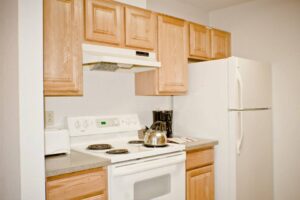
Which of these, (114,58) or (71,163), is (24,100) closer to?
(71,163)

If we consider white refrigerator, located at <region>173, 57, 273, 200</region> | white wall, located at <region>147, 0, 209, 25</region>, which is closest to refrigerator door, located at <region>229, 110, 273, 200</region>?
white refrigerator, located at <region>173, 57, 273, 200</region>

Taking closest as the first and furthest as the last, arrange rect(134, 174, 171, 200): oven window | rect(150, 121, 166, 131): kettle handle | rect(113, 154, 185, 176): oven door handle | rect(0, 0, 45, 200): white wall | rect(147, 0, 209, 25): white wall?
1. rect(0, 0, 45, 200): white wall
2. rect(113, 154, 185, 176): oven door handle
3. rect(134, 174, 171, 200): oven window
4. rect(150, 121, 166, 131): kettle handle
5. rect(147, 0, 209, 25): white wall

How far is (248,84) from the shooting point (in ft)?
8.61

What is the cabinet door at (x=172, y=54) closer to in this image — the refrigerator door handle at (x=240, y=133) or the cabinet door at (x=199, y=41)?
the cabinet door at (x=199, y=41)

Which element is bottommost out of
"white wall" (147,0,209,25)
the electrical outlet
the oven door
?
the oven door

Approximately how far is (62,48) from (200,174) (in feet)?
5.34

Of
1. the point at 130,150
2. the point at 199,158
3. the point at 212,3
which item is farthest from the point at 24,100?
the point at 212,3

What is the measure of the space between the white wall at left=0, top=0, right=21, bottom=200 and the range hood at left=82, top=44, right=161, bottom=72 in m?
0.58

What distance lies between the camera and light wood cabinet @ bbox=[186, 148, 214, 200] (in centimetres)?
238

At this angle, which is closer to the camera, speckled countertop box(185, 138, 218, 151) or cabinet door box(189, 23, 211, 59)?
speckled countertop box(185, 138, 218, 151)

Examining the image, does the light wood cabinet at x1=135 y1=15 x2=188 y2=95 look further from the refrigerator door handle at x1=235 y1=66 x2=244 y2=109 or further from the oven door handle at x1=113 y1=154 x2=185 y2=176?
the oven door handle at x1=113 y1=154 x2=185 y2=176

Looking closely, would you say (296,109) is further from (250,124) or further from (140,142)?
(140,142)

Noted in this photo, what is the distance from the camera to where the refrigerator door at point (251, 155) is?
2488 millimetres

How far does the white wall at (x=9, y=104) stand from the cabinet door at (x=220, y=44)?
2.20 m
